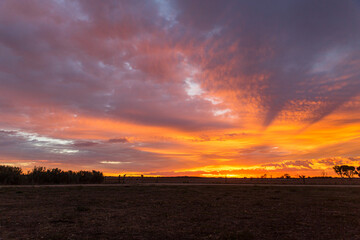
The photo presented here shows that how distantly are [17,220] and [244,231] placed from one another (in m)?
12.2

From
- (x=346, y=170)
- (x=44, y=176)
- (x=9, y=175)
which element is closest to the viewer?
(x=9, y=175)

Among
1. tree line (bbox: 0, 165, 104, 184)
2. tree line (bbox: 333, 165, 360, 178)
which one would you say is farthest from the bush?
tree line (bbox: 333, 165, 360, 178)

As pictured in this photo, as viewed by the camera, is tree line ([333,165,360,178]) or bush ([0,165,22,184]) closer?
bush ([0,165,22,184])

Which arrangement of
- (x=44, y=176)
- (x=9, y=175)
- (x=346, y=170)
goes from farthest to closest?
(x=346, y=170)
(x=44, y=176)
(x=9, y=175)

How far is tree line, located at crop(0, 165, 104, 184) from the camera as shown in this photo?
4698cm

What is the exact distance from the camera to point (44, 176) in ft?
168

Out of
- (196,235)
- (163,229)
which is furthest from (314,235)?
(163,229)

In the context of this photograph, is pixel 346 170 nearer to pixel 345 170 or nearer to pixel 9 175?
pixel 345 170

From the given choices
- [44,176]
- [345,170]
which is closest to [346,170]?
[345,170]

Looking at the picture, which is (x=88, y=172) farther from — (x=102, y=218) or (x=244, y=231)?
(x=244, y=231)

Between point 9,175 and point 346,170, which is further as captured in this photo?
point 346,170

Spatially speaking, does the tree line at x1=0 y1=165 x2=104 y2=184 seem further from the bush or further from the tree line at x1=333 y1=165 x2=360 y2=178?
the tree line at x1=333 y1=165 x2=360 y2=178

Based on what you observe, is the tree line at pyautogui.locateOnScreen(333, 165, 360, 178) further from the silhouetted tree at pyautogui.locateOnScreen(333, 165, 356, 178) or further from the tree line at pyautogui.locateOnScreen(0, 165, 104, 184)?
the tree line at pyautogui.locateOnScreen(0, 165, 104, 184)

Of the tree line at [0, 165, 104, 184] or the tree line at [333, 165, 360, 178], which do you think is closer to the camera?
the tree line at [0, 165, 104, 184]
